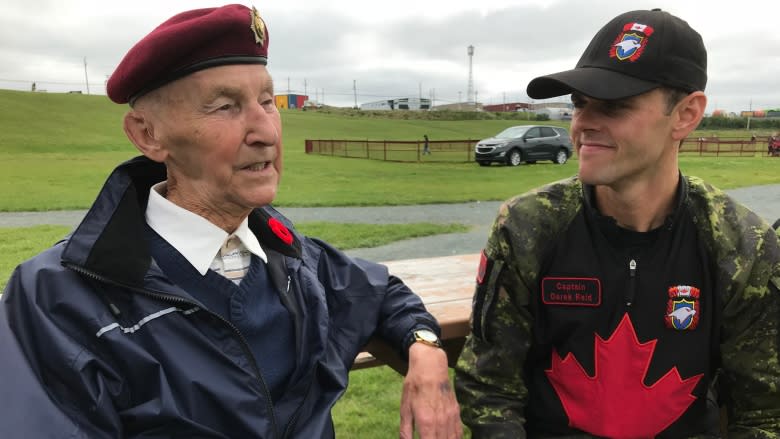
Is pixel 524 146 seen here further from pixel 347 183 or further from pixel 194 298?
pixel 194 298

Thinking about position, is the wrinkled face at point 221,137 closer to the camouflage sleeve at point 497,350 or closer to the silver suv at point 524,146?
the camouflage sleeve at point 497,350

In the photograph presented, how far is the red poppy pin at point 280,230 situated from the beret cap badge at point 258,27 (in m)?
0.56

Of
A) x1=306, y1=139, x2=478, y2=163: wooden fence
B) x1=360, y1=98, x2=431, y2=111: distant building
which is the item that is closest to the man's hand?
x1=306, y1=139, x2=478, y2=163: wooden fence

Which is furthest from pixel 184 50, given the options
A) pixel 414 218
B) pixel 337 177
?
pixel 337 177

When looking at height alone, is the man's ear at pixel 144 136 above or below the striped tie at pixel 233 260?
above

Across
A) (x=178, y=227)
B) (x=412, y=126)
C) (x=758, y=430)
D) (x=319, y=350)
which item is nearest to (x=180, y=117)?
(x=178, y=227)

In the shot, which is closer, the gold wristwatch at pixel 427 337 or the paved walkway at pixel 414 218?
the gold wristwatch at pixel 427 337

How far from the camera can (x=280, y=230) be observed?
1.87 metres

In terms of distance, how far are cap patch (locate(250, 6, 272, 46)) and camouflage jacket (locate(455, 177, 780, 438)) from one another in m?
0.90

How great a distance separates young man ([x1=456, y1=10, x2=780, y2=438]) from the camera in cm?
173

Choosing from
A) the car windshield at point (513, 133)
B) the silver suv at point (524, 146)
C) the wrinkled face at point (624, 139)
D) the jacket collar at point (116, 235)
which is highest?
the wrinkled face at point (624, 139)

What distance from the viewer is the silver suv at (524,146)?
19125 millimetres

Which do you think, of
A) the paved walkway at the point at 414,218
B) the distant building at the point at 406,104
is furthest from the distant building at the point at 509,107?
the paved walkway at the point at 414,218

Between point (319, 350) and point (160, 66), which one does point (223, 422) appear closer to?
point (319, 350)
